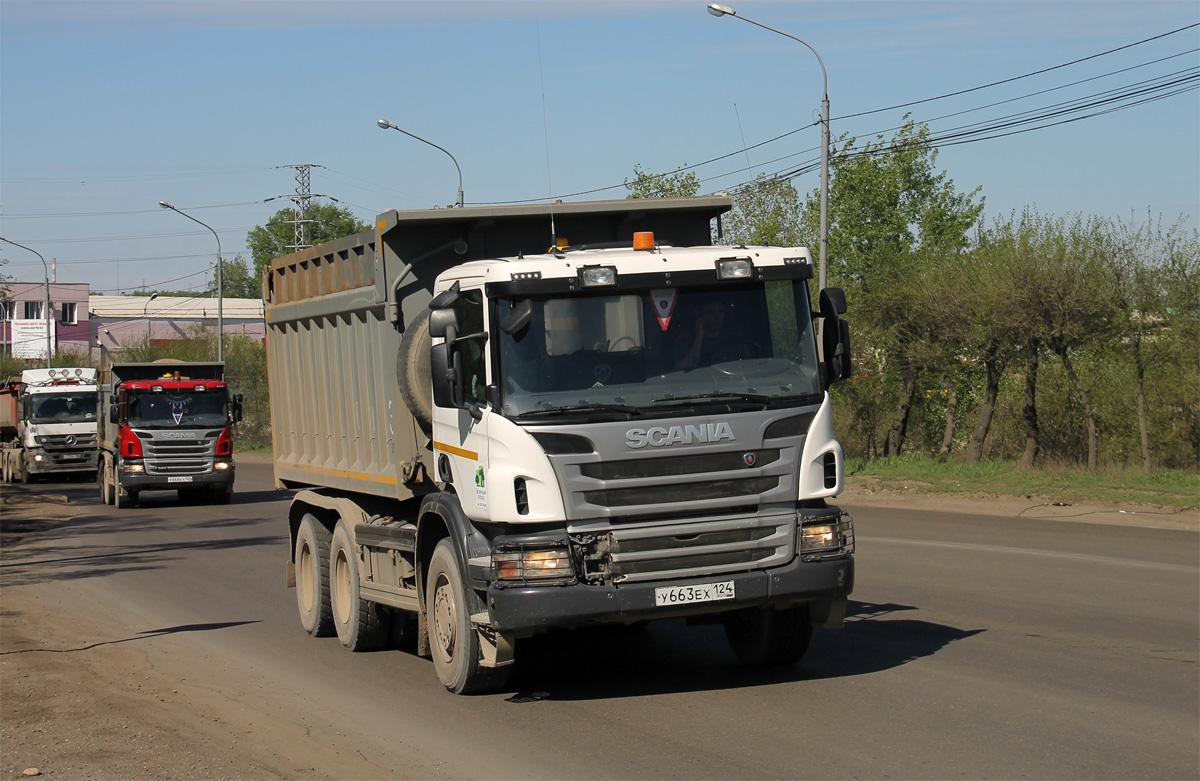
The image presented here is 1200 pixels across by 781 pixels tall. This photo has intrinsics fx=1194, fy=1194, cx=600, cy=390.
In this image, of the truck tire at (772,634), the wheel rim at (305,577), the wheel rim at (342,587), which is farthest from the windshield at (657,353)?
the wheel rim at (305,577)

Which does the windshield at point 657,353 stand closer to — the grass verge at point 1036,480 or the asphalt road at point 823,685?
the asphalt road at point 823,685

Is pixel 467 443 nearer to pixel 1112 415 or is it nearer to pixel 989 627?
pixel 989 627

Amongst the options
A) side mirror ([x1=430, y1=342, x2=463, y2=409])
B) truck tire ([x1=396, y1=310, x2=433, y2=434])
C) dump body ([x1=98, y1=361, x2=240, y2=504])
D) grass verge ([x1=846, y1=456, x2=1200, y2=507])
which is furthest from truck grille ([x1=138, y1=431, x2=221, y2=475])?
side mirror ([x1=430, y1=342, x2=463, y2=409])

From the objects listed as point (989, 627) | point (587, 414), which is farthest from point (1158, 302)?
point (587, 414)

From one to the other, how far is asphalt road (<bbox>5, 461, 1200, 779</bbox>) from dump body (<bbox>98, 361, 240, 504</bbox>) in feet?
40.4

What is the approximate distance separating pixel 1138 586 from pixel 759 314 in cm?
618

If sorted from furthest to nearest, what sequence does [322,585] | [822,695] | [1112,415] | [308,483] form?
[1112,415] → [308,483] → [322,585] → [822,695]

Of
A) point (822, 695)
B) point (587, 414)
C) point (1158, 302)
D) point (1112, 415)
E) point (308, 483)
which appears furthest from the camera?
point (1112, 415)

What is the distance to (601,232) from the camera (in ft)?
29.8

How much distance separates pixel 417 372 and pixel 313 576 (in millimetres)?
2985

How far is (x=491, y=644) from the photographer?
709 centimetres

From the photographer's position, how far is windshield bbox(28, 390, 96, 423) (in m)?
34.5

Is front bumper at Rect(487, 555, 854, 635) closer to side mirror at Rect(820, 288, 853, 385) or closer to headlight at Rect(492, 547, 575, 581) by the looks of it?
headlight at Rect(492, 547, 575, 581)

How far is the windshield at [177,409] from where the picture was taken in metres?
25.8
